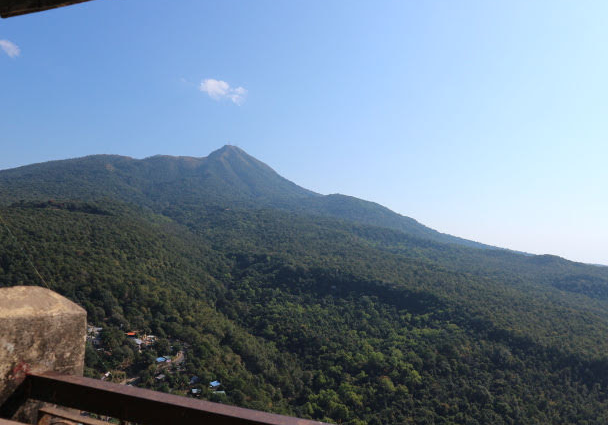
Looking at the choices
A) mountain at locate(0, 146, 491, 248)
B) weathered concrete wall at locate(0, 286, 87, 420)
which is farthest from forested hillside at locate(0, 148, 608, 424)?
weathered concrete wall at locate(0, 286, 87, 420)

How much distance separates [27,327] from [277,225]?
8951cm

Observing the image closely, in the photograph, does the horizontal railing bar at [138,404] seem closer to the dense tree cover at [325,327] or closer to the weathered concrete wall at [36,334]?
the weathered concrete wall at [36,334]

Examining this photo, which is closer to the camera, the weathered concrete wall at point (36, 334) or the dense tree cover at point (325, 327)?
the weathered concrete wall at point (36, 334)

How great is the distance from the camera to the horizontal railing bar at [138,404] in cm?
123

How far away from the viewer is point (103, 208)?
60062 mm

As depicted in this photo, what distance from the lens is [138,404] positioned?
1.35 meters

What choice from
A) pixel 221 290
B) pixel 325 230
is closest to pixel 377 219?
pixel 325 230

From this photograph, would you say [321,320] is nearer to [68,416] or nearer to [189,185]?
[68,416]

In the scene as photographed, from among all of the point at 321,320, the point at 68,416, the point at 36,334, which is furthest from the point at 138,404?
the point at 321,320

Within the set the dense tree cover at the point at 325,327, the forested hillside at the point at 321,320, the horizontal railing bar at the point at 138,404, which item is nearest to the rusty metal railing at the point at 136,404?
the horizontal railing bar at the point at 138,404

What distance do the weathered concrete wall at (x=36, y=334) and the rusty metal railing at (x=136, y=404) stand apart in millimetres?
89

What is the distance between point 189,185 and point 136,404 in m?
130

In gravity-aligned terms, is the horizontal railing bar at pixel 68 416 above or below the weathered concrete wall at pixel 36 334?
below

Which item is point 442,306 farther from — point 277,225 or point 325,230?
point 277,225
